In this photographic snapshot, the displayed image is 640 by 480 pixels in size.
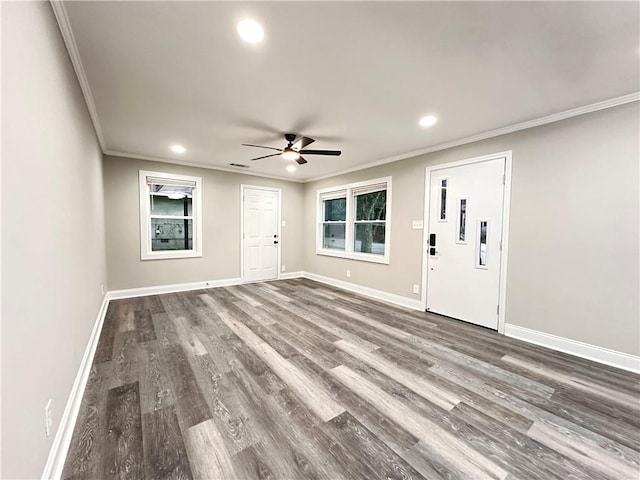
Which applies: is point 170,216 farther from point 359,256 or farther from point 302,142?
point 359,256

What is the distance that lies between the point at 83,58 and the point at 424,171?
404cm

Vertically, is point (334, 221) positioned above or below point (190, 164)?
below

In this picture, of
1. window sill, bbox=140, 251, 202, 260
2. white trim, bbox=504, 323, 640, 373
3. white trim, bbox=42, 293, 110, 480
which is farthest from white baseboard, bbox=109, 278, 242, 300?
white trim, bbox=504, 323, 640, 373

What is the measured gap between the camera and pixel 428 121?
10.1ft

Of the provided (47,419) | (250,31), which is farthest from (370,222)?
(47,419)

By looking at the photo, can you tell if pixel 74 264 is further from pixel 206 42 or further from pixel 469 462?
pixel 469 462

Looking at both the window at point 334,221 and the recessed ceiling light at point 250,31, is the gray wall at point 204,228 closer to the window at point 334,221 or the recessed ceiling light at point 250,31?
the window at point 334,221

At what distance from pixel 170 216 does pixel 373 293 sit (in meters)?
4.14

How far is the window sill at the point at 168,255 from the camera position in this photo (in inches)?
190

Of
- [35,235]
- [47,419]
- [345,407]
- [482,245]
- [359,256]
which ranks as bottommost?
[345,407]

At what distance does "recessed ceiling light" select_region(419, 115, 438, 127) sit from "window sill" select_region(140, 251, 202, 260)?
4573 mm

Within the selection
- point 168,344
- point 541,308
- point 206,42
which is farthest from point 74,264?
point 541,308

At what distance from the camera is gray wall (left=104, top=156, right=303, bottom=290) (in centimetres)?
453

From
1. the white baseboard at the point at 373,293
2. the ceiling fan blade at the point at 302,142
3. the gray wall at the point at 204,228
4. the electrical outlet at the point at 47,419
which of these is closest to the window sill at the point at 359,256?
the white baseboard at the point at 373,293
